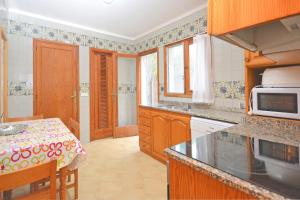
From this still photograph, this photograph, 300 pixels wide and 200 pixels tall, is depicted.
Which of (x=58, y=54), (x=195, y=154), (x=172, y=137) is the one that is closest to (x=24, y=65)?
(x=58, y=54)

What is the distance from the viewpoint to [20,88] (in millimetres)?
3004

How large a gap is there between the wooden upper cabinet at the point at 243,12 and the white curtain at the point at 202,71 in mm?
1902

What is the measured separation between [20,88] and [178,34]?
2925 millimetres

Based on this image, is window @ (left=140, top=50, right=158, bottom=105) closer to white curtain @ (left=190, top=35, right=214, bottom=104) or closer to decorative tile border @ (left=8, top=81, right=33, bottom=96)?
white curtain @ (left=190, top=35, right=214, bottom=104)

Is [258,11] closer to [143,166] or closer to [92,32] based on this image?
[143,166]

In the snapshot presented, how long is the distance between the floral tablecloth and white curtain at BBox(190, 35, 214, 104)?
1.85 meters

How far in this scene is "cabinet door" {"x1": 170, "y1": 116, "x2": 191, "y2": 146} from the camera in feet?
7.38

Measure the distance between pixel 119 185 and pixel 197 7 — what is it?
9.19 feet

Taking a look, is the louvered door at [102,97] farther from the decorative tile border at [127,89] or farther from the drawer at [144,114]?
the drawer at [144,114]

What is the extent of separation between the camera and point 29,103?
10.2 ft

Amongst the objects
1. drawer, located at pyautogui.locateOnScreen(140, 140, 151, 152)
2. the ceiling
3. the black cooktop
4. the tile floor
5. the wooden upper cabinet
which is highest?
the ceiling

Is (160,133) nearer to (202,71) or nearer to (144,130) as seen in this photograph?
(144,130)

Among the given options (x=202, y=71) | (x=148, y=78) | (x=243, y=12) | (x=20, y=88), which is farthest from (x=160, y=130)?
(x=20, y=88)

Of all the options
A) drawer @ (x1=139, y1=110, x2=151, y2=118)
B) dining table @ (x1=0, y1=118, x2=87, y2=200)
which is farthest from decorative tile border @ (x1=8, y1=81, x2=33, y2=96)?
drawer @ (x1=139, y1=110, x2=151, y2=118)
